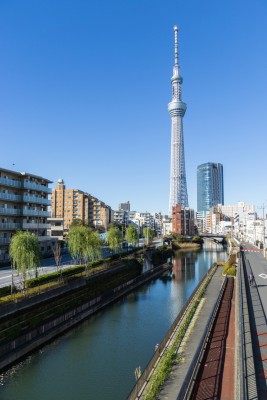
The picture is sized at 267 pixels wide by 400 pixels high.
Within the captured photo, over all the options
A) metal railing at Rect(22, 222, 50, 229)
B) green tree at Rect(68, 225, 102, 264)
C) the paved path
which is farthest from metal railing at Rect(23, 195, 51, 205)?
the paved path

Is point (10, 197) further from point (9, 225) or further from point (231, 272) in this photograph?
point (231, 272)

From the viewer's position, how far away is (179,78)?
18175cm

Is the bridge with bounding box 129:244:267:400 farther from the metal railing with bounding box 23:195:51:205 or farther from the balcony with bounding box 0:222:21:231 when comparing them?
the metal railing with bounding box 23:195:51:205

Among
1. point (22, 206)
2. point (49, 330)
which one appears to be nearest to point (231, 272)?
point (49, 330)

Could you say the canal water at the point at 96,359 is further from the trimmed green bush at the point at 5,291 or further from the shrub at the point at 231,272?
the shrub at the point at 231,272

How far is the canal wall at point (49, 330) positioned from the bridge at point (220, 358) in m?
7.78

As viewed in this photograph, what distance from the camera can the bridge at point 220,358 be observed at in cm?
1145

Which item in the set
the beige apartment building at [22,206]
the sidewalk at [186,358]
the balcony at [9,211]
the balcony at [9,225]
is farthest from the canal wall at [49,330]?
the balcony at [9,211]

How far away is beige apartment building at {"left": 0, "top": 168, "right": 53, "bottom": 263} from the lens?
39.8 metres

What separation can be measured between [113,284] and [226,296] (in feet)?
37.9

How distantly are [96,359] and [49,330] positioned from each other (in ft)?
13.0

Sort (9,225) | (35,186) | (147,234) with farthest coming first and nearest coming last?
(147,234) → (35,186) → (9,225)

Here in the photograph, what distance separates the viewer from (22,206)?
43.6m

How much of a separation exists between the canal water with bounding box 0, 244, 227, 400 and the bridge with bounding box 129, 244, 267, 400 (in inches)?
109
